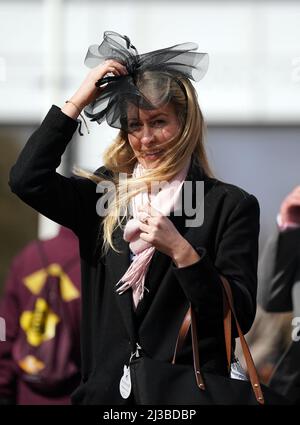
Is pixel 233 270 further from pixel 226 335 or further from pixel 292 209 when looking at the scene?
pixel 292 209

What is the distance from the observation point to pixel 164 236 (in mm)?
2760

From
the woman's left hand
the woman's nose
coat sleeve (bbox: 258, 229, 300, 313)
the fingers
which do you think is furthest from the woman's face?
coat sleeve (bbox: 258, 229, 300, 313)

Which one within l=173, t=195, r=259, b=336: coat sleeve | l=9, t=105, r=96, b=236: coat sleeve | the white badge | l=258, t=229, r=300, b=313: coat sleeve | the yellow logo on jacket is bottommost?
the yellow logo on jacket

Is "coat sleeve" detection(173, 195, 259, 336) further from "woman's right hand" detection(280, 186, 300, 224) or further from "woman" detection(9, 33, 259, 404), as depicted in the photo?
"woman's right hand" detection(280, 186, 300, 224)

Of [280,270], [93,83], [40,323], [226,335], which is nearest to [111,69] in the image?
[93,83]

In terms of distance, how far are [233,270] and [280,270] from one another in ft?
4.21

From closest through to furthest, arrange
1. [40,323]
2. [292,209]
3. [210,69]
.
A: [292,209] → [40,323] → [210,69]

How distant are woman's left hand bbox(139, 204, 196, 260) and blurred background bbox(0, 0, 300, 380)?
11.9 ft

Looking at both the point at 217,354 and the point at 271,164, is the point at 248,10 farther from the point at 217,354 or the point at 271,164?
the point at 217,354

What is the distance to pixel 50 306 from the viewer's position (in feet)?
14.7

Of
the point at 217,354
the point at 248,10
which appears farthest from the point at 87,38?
the point at 217,354

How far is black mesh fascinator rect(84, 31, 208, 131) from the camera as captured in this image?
299cm

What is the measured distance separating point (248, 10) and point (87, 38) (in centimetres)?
102
